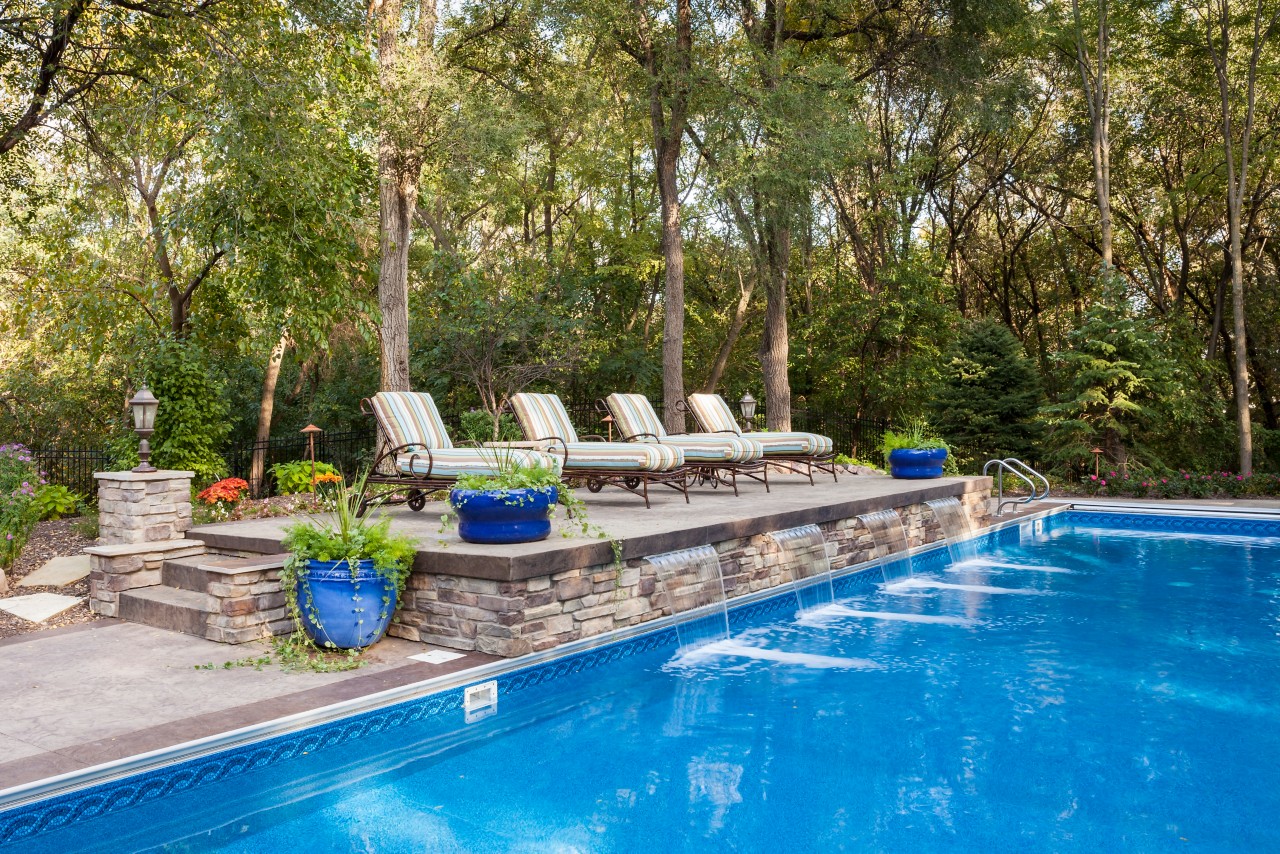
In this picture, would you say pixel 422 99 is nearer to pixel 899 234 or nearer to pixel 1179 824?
pixel 1179 824

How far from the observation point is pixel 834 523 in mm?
7023

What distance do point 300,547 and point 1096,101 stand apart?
14068 mm

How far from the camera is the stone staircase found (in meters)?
4.45

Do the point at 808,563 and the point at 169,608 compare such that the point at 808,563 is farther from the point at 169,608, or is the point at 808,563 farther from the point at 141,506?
the point at 141,506

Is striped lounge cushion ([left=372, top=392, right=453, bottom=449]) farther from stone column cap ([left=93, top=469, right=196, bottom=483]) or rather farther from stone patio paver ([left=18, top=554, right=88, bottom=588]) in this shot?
stone patio paver ([left=18, top=554, right=88, bottom=588])

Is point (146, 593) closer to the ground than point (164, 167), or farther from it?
closer to the ground

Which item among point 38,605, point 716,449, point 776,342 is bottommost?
point 38,605

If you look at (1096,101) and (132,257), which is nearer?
(132,257)

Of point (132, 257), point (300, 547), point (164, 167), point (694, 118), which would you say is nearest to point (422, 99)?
point (164, 167)

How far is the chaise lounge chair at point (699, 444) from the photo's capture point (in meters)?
8.38

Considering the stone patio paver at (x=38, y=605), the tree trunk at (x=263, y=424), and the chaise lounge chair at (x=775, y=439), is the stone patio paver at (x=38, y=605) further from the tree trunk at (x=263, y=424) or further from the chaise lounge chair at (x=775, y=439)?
the tree trunk at (x=263, y=424)

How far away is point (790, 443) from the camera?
Answer: 30.9ft

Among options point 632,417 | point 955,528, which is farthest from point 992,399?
point 632,417

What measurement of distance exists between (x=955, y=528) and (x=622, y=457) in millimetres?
3573
